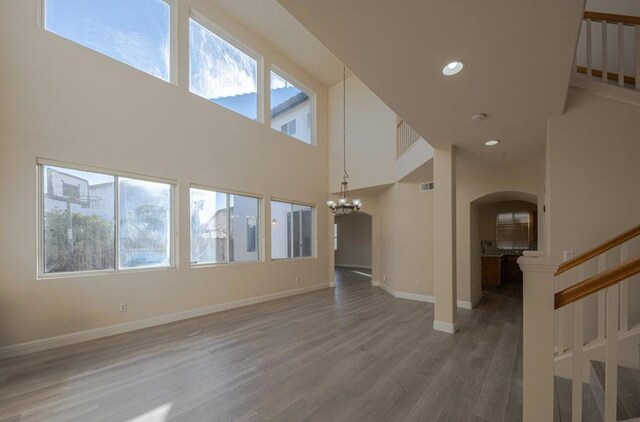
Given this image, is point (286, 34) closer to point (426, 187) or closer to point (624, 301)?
point (426, 187)

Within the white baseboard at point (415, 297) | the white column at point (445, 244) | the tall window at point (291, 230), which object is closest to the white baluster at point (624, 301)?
the white column at point (445, 244)

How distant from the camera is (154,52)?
4.93 m

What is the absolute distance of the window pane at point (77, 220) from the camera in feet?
12.5

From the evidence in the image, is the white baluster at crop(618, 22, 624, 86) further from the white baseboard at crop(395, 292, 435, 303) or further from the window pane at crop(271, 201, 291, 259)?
the window pane at crop(271, 201, 291, 259)

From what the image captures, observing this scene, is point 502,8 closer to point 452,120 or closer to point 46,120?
point 452,120

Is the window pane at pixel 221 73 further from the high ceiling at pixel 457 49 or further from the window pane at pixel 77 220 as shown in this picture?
the high ceiling at pixel 457 49

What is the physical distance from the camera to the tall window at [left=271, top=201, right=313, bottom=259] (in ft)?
23.2

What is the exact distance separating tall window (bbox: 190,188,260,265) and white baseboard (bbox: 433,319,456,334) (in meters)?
3.94

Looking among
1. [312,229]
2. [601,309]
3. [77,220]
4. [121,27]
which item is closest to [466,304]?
[601,309]

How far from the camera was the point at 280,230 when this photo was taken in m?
7.24

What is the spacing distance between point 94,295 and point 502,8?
5421mm

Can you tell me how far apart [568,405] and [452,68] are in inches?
116

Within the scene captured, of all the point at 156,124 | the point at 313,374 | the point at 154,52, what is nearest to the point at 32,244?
the point at 156,124

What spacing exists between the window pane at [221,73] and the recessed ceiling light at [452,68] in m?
4.77
